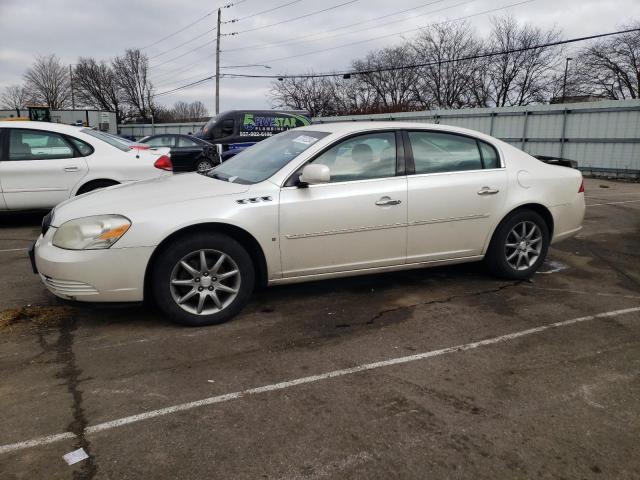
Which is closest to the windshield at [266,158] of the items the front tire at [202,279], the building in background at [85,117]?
the front tire at [202,279]

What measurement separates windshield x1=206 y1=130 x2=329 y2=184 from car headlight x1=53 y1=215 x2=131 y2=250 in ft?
3.39

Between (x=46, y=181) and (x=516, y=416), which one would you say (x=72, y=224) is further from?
(x=46, y=181)

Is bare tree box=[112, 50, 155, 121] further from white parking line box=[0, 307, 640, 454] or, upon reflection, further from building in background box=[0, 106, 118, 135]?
white parking line box=[0, 307, 640, 454]

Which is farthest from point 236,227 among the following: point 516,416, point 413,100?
point 413,100

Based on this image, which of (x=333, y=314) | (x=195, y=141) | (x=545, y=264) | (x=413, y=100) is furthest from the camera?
(x=413, y=100)

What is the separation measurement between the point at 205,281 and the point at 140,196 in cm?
83

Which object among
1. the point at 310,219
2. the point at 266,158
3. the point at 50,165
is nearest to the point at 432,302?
the point at 310,219

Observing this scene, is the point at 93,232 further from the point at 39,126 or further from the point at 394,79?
the point at 394,79

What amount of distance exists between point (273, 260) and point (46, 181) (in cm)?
479

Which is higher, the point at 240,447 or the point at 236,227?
the point at 236,227

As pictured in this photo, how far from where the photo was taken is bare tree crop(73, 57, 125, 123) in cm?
6725

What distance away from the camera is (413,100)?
155 feet

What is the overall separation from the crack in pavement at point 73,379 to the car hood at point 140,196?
79cm

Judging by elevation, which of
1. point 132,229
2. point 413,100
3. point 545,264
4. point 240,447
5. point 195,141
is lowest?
point 240,447
